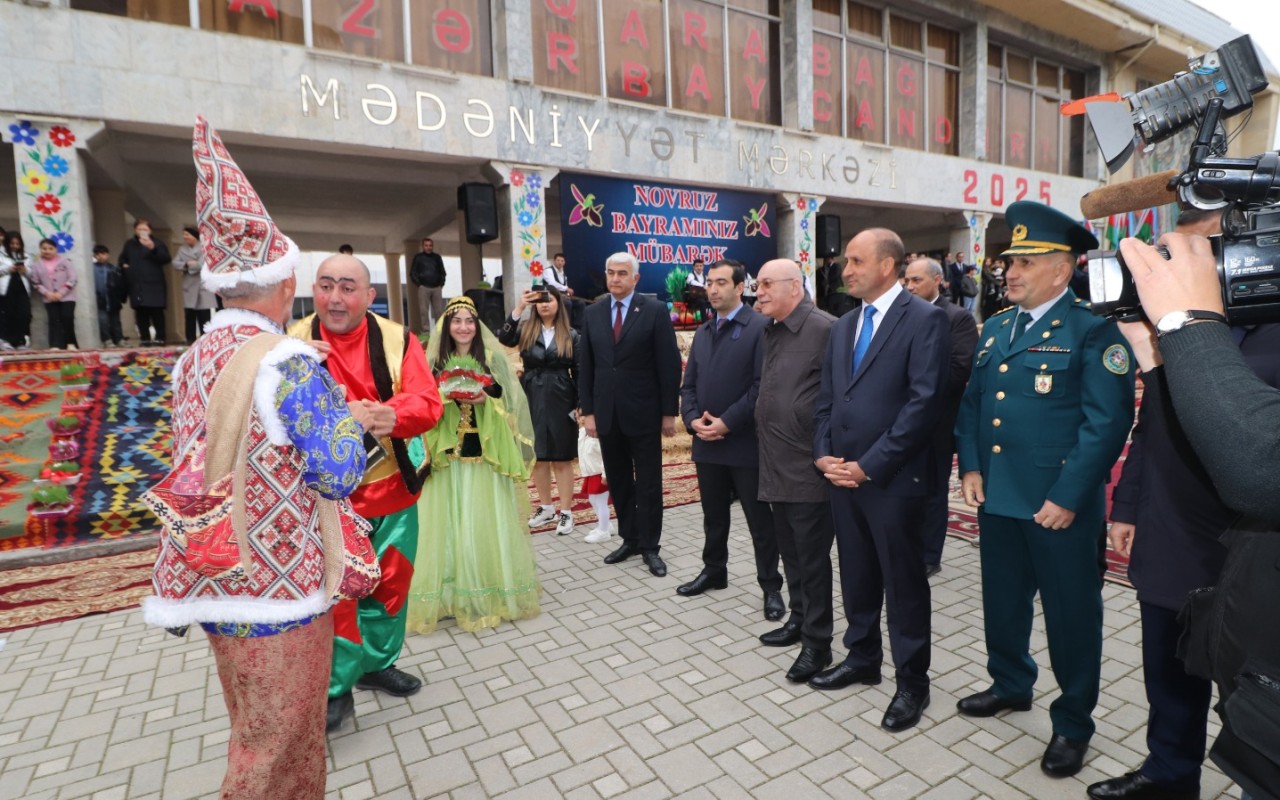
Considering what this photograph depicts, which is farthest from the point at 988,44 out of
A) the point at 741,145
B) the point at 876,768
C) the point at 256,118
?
the point at 876,768

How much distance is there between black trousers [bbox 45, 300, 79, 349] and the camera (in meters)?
9.46

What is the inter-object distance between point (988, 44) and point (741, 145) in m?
10.1

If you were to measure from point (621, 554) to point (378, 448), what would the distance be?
2.67 meters

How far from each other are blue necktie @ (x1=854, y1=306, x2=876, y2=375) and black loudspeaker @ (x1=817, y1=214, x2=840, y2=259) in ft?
49.2

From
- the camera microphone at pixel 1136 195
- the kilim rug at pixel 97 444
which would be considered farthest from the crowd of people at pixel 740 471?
the kilim rug at pixel 97 444

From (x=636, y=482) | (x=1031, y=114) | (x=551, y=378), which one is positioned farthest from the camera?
(x=1031, y=114)

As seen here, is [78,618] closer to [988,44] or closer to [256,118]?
[256,118]

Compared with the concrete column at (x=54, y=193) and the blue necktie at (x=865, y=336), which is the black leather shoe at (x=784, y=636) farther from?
the concrete column at (x=54, y=193)

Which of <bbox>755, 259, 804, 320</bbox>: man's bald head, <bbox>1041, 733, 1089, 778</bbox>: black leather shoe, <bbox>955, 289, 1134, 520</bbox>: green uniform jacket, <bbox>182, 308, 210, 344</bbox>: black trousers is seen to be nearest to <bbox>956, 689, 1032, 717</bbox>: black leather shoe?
<bbox>1041, 733, 1089, 778</bbox>: black leather shoe

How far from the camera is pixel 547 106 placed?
12.6 metres

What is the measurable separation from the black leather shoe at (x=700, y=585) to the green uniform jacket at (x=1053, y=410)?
6.80 ft

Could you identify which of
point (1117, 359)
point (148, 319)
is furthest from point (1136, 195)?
point (148, 319)

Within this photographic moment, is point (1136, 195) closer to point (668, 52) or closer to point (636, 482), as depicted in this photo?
point (636, 482)

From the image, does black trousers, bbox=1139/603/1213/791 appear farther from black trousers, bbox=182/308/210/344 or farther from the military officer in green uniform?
black trousers, bbox=182/308/210/344
